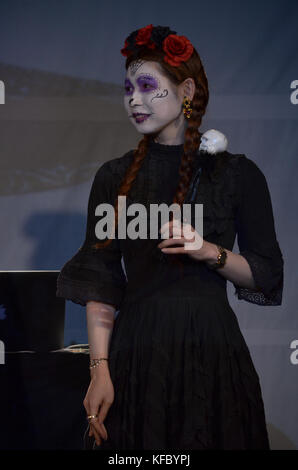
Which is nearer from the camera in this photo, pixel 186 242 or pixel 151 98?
pixel 186 242

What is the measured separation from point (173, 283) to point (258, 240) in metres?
0.19

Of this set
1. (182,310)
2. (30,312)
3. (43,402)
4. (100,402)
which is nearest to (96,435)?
(100,402)

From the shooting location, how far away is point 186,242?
99cm

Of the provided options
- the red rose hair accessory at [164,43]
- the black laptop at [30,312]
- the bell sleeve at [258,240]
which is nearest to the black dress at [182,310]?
the bell sleeve at [258,240]

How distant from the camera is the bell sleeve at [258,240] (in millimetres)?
1089

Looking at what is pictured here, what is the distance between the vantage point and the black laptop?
5.41ft

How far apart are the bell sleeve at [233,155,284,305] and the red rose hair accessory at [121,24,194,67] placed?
27cm

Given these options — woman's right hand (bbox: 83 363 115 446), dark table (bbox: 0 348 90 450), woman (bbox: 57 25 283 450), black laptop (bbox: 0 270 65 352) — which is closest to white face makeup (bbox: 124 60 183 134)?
woman (bbox: 57 25 283 450)

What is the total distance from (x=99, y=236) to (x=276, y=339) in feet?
3.47

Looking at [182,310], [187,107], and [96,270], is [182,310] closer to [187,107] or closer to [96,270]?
[96,270]

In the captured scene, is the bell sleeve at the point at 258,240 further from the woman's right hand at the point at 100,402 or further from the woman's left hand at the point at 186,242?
the woman's right hand at the point at 100,402

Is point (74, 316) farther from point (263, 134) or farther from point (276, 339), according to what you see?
point (263, 134)

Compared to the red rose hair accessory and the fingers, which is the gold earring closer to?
the red rose hair accessory

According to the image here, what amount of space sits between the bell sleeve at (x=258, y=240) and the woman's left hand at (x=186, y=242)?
106 millimetres
